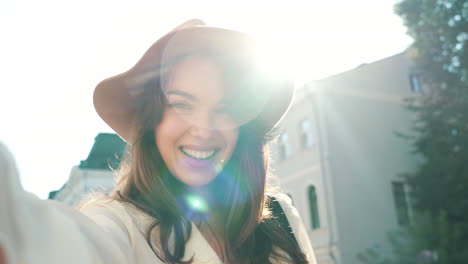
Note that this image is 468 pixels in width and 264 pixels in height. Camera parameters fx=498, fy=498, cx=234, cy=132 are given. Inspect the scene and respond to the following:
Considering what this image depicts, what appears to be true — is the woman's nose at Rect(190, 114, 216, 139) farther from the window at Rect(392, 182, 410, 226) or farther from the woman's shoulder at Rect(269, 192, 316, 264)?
the window at Rect(392, 182, 410, 226)

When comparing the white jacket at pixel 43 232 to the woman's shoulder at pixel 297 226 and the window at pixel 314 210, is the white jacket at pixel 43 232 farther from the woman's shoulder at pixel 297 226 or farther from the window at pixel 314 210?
the window at pixel 314 210

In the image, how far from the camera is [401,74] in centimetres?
1891

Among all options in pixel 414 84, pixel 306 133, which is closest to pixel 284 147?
pixel 306 133

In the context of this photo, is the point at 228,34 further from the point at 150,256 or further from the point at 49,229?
the point at 49,229

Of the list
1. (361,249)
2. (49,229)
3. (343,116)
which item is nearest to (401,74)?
(343,116)

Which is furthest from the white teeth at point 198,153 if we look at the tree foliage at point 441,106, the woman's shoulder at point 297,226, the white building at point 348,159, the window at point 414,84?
the window at point 414,84

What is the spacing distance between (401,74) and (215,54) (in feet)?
60.9

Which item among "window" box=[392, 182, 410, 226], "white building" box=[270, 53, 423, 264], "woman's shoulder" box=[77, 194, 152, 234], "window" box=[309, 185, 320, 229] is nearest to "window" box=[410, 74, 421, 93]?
"white building" box=[270, 53, 423, 264]

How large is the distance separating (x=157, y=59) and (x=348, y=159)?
52.2 feet

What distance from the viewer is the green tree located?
1433 centimetres

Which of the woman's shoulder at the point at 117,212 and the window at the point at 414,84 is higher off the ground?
the window at the point at 414,84

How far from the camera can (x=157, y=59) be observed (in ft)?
5.08

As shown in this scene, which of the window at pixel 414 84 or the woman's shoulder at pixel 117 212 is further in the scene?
the window at pixel 414 84

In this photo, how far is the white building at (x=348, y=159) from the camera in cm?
1595
